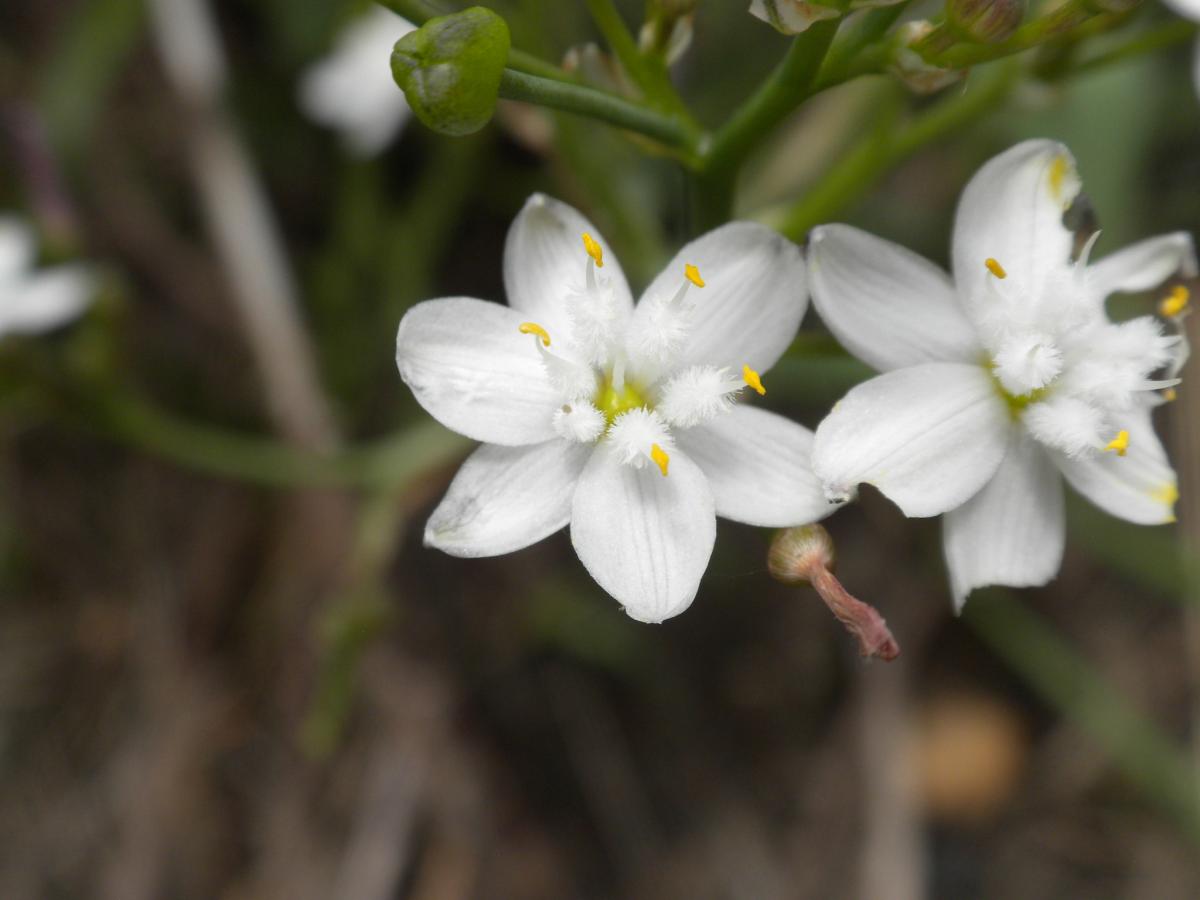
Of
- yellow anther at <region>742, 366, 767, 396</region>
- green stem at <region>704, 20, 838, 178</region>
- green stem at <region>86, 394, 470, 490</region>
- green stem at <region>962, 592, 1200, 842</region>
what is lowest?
green stem at <region>962, 592, 1200, 842</region>

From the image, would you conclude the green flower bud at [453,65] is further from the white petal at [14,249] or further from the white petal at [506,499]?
the white petal at [14,249]

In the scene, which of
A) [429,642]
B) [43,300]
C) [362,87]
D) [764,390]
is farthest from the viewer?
[429,642]

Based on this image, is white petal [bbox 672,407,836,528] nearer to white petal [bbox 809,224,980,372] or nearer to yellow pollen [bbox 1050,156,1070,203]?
white petal [bbox 809,224,980,372]

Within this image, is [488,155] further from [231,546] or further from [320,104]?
[231,546]

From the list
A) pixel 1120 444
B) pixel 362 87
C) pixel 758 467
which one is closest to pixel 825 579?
pixel 758 467

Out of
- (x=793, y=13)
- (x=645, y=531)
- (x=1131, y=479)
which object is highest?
(x=793, y=13)

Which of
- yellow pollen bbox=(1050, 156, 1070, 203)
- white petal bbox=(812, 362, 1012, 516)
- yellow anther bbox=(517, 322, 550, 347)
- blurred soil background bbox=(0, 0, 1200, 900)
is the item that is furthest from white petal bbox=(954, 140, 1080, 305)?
blurred soil background bbox=(0, 0, 1200, 900)

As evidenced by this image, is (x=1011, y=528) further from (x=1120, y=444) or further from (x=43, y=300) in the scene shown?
(x=43, y=300)
